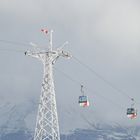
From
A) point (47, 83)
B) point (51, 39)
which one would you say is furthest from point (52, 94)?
point (51, 39)

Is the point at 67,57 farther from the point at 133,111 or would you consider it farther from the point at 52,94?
the point at 133,111

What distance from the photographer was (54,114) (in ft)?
326

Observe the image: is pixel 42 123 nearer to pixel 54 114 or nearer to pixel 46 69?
pixel 54 114

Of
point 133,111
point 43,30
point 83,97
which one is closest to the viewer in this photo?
point 43,30

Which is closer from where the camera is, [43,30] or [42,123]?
[42,123]

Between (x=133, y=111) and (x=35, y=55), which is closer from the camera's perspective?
(x=35, y=55)

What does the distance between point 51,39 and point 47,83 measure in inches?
397

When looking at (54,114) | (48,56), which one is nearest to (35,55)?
(48,56)

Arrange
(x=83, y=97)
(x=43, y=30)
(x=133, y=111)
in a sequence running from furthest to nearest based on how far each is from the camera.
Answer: (x=133, y=111) → (x=83, y=97) → (x=43, y=30)

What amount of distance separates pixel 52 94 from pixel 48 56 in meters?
6.40

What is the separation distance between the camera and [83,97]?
117 meters

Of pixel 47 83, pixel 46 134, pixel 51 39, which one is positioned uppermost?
pixel 51 39

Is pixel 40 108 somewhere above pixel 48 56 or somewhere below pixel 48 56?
below

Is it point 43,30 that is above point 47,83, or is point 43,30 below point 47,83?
above
